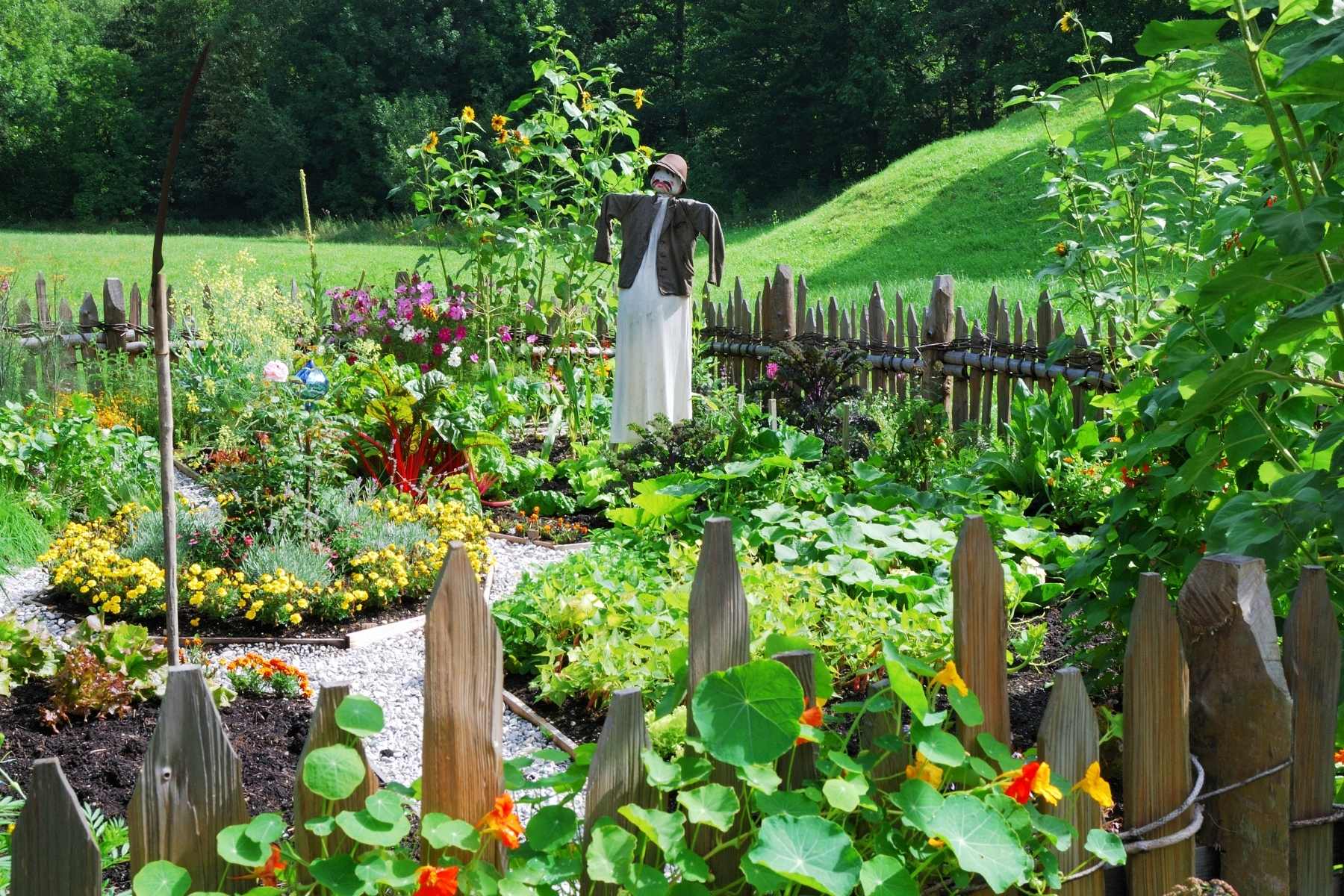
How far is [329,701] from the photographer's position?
52.4 inches

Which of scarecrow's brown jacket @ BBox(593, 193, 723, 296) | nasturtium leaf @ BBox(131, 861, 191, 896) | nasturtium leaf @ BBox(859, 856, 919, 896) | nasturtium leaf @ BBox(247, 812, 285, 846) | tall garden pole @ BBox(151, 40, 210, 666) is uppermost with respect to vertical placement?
scarecrow's brown jacket @ BBox(593, 193, 723, 296)

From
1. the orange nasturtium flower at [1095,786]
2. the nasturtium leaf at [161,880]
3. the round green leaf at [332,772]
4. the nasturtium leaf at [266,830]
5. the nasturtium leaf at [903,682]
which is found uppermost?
the nasturtium leaf at [903,682]

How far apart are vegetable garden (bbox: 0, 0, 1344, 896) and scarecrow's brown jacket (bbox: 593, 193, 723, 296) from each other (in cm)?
89

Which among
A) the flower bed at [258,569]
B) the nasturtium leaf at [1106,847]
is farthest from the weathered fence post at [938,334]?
the nasturtium leaf at [1106,847]

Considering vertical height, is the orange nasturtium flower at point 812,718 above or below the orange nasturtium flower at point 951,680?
below

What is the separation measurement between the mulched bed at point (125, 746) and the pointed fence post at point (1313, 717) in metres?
2.12

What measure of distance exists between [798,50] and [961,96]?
226 inches

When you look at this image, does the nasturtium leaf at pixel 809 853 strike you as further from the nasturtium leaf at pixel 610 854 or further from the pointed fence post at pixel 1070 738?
the pointed fence post at pixel 1070 738

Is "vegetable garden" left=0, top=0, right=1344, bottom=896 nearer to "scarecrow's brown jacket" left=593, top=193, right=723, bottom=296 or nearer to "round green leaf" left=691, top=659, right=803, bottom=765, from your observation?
"round green leaf" left=691, top=659, right=803, bottom=765

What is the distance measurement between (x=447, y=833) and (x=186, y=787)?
1.06 feet

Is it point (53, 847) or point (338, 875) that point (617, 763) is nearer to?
point (338, 875)

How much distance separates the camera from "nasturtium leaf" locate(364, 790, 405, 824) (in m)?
1.31

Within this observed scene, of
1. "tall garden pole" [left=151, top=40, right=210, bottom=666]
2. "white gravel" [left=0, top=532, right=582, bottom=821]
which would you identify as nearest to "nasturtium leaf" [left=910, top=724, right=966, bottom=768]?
"white gravel" [left=0, top=532, right=582, bottom=821]

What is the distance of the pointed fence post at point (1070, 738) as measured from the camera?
5.24 ft
